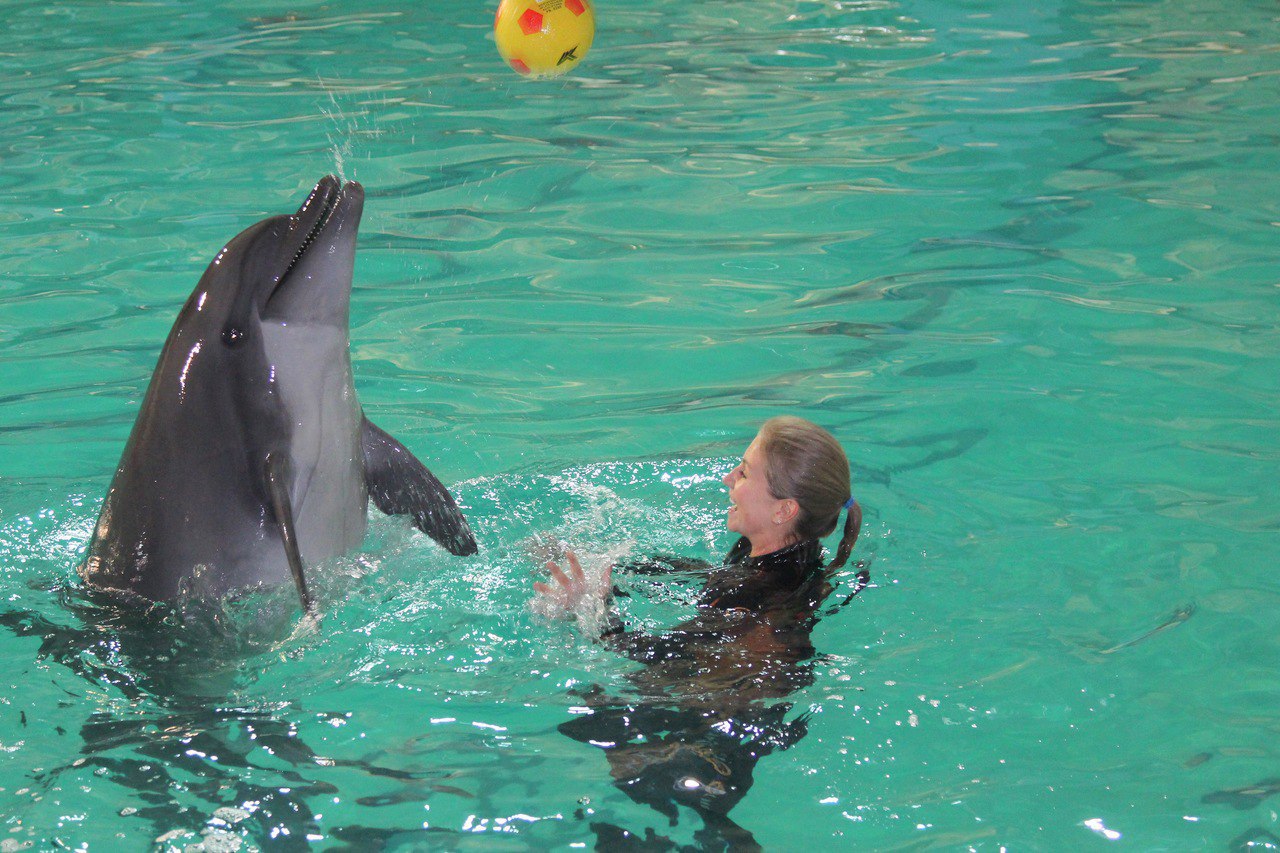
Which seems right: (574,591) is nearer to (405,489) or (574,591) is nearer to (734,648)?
(734,648)

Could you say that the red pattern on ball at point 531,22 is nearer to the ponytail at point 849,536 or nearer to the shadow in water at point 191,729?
the ponytail at point 849,536

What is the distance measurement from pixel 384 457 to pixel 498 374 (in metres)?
1.90

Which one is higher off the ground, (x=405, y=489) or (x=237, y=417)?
(x=237, y=417)

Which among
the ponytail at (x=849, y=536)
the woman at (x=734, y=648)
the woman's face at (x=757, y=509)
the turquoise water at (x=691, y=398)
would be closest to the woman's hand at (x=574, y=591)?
the woman at (x=734, y=648)

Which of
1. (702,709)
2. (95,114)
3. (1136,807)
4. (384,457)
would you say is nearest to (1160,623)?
(1136,807)

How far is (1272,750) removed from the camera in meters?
3.52

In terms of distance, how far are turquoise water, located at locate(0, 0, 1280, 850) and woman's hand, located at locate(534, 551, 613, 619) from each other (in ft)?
0.41

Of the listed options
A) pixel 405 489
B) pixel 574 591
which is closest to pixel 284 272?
pixel 405 489

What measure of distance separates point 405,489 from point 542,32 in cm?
343

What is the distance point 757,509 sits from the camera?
399 cm

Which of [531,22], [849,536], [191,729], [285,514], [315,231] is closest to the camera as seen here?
[191,729]

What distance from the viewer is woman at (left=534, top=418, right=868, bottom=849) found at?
131 inches

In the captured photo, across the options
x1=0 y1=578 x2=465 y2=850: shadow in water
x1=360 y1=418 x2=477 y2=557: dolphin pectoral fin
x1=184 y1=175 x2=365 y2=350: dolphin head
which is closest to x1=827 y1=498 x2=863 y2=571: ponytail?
x1=360 y1=418 x2=477 y2=557: dolphin pectoral fin

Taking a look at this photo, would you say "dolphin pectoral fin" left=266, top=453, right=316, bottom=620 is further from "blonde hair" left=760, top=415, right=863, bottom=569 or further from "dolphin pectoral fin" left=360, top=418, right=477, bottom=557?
"blonde hair" left=760, top=415, right=863, bottom=569
